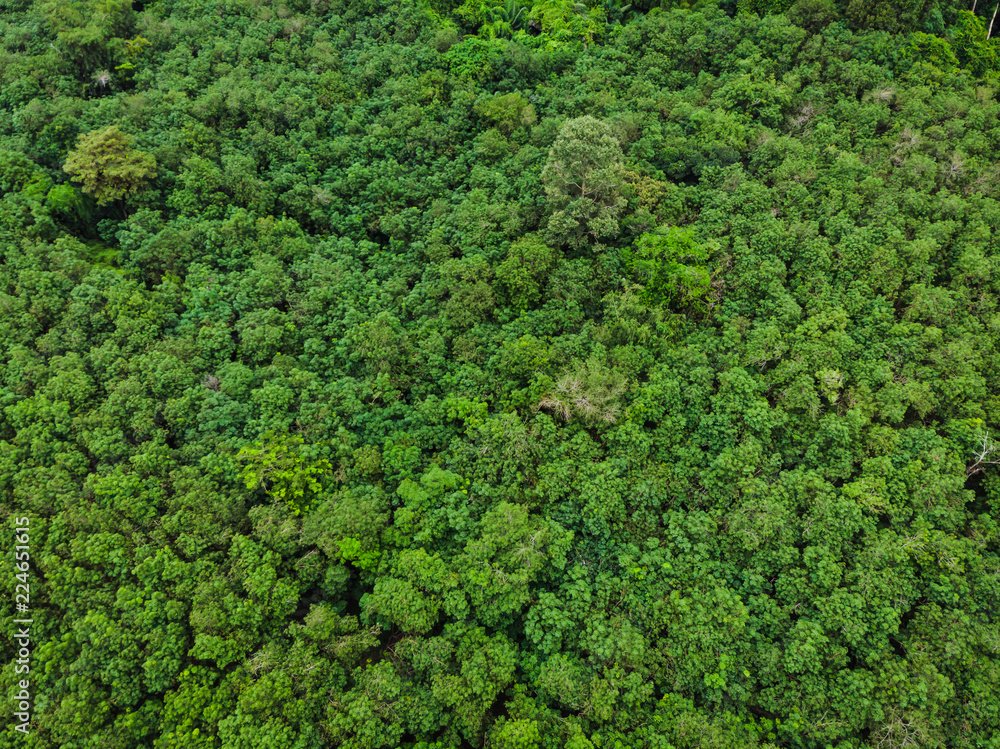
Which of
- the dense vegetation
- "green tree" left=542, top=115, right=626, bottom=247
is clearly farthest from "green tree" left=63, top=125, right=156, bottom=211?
"green tree" left=542, top=115, right=626, bottom=247

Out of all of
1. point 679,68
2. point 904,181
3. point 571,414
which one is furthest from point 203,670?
point 679,68

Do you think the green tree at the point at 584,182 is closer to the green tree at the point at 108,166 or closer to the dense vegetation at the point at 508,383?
the dense vegetation at the point at 508,383

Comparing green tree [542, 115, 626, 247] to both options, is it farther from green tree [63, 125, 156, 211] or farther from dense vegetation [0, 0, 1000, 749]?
green tree [63, 125, 156, 211]

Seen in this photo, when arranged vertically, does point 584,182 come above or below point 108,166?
above

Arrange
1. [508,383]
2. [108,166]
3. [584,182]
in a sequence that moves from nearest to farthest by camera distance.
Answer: [508,383], [584,182], [108,166]

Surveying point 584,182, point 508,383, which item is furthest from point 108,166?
point 584,182

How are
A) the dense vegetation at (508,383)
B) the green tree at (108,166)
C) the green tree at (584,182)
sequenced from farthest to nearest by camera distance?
the green tree at (108,166), the green tree at (584,182), the dense vegetation at (508,383)

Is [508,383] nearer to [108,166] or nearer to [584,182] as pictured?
[584,182]

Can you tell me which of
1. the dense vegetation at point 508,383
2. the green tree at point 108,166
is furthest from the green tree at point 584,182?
the green tree at point 108,166

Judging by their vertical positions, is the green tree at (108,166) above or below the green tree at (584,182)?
below

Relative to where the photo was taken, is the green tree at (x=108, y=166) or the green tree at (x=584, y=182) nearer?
the green tree at (x=584, y=182)
